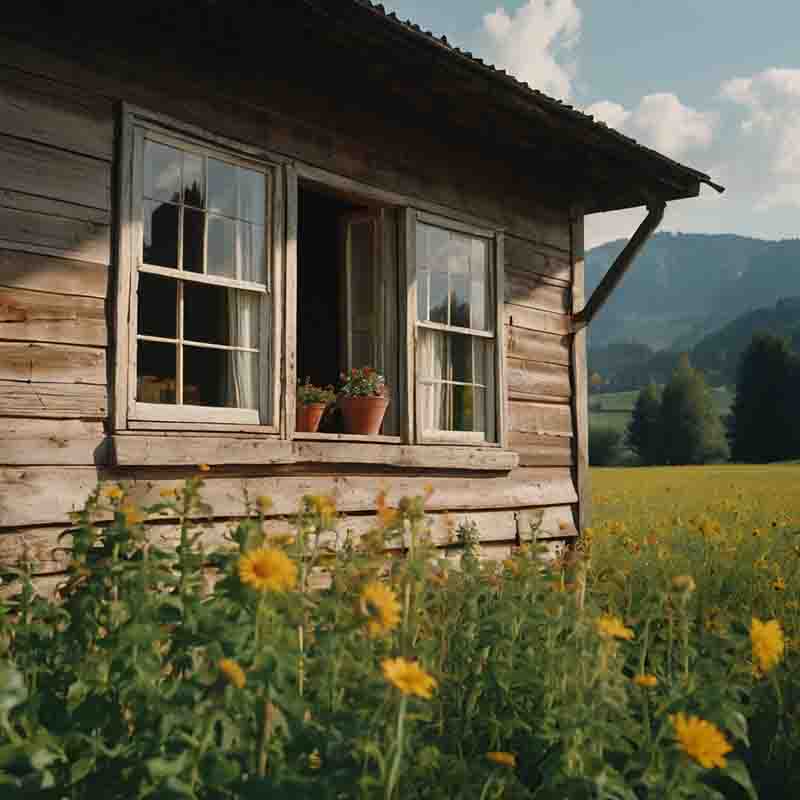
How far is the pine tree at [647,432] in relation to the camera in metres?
70.3

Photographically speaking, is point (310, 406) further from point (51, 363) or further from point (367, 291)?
point (51, 363)

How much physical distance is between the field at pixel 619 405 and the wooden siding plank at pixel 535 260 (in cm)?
10559

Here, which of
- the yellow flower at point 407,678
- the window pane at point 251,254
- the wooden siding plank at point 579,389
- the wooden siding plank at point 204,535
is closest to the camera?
the yellow flower at point 407,678

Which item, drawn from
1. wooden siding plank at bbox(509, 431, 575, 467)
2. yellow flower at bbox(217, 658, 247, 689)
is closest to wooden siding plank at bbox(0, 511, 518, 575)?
wooden siding plank at bbox(509, 431, 575, 467)

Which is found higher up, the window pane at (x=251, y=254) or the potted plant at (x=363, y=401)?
the window pane at (x=251, y=254)

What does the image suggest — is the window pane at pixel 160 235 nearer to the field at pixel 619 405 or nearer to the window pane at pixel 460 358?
the window pane at pixel 460 358

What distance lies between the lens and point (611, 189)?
25.6 feet

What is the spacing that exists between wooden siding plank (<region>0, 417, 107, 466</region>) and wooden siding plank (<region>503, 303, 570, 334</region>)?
11.7ft

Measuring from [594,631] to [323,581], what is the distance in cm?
347

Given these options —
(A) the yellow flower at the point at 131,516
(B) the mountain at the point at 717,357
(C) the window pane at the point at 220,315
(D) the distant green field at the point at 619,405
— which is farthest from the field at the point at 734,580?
(B) the mountain at the point at 717,357

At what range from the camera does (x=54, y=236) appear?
14.5ft

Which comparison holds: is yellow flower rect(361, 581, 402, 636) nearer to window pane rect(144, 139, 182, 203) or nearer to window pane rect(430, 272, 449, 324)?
window pane rect(144, 139, 182, 203)

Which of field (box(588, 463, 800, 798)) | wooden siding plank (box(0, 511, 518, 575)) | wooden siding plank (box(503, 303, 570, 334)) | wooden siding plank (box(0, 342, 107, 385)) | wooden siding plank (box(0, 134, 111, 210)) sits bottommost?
field (box(588, 463, 800, 798))

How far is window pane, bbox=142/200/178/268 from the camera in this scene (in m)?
4.96
